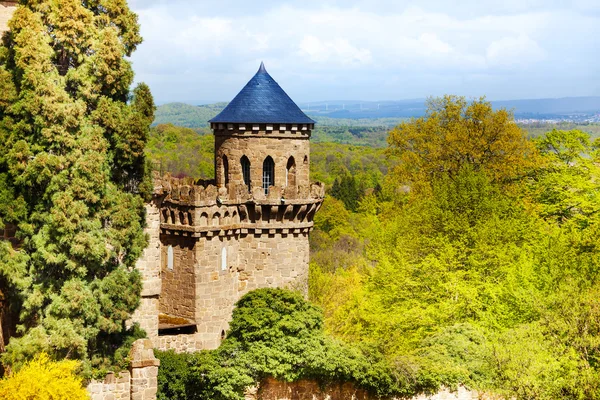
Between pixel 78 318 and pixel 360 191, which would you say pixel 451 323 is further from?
pixel 360 191

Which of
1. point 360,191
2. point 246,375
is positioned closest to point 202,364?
point 246,375

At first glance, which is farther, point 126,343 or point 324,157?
point 324,157

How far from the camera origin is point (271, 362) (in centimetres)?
2967

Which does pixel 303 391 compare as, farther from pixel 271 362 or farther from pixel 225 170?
pixel 225 170

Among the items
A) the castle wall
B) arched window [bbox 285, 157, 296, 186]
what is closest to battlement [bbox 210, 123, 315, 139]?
the castle wall

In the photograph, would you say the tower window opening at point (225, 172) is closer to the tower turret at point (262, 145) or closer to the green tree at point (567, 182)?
the tower turret at point (262, 145)

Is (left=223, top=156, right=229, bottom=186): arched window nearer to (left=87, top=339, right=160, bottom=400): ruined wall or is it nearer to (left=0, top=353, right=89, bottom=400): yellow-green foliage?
(left=87, top=339, right=160, bottom=400): ruined wall

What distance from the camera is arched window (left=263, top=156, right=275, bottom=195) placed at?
33031 mm

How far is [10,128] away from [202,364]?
10.3 metres

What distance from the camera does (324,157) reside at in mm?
129750

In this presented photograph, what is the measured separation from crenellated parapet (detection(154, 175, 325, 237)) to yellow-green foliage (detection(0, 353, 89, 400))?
8091 mm

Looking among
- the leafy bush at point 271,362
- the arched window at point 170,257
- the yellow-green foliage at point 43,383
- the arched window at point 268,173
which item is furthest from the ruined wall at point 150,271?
the arched window at point 268,173

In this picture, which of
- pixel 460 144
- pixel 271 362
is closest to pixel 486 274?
pixel 271 362

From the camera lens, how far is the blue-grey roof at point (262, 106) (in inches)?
1286
